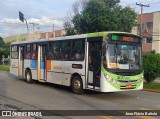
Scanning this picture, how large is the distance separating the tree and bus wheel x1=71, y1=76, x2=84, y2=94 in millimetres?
20200

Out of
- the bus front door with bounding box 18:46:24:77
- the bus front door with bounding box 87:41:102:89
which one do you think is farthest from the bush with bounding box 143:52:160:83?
the bus front door with bounding box 18:46:24:77

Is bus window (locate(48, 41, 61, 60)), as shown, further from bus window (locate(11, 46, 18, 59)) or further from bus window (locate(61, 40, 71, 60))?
bus window (locate(11, 46, 18, 59))

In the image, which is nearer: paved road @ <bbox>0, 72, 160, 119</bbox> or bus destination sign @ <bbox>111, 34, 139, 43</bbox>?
paved road @ <bbox>0, 72, 160, 119</bbox>

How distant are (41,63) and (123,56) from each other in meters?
6.68

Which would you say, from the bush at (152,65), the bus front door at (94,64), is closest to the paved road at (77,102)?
the bus front door at (94,64)

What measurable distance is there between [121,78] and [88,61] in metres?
1.76

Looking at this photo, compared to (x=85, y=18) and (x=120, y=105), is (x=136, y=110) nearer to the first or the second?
(x=120, y=105)

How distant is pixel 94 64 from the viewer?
14203 millimetres

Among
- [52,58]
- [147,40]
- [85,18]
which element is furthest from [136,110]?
[147,40]

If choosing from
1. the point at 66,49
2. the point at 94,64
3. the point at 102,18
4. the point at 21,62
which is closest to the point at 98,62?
the point at 94,64

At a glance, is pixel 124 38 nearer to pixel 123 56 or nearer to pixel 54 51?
pixel 123 56

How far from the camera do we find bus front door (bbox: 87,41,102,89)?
13.9m

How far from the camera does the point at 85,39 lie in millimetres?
14875

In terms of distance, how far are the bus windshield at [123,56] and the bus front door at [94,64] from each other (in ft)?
1.71
